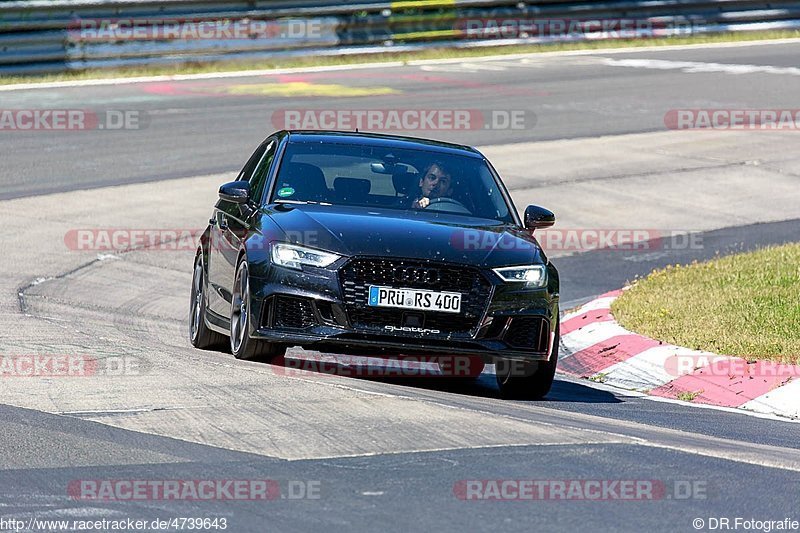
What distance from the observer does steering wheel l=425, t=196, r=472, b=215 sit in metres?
10.1

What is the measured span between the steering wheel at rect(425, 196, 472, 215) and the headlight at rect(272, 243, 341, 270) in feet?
4.29

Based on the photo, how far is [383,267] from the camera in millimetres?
8953

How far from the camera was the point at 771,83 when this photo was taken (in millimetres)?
27297

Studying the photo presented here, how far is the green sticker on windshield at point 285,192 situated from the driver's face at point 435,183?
2.77 feet

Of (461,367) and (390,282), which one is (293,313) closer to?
(390,282)

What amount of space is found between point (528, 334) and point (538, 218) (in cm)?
118

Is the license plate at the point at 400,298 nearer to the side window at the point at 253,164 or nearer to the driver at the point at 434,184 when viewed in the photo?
the driver at the point at 434,184

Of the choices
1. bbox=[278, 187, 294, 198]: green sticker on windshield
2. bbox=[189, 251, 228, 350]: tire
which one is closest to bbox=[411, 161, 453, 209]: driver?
bbox=[278, 187, 294, 198]: green sticker on windshield

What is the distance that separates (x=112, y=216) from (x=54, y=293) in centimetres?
338

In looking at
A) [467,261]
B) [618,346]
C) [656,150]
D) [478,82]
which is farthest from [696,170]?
[467,261]

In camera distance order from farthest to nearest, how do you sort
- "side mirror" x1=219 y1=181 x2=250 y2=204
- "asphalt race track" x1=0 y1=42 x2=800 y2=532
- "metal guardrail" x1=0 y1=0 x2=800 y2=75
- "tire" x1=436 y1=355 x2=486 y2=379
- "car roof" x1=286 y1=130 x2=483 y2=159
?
"metal guardrail" x1=0 y1=0 x2=800 y2=75, "tire" x1=436 y1=355 x2=486 y2=379, "car roof" x1=286 y1=130 x2=483 y2=159, "side mirror" x1=219 y1=181 x2=250 y2=204, "asphalt race track" x1=0 y1=42 x2=800 y2=532

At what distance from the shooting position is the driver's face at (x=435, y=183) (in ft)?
33.6

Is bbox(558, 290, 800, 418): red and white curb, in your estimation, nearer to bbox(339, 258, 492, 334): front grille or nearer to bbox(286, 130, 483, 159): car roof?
bbox(286, 130, 483, 159): car roof

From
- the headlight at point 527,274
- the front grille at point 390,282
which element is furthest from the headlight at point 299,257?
the headlight at point 527,274
